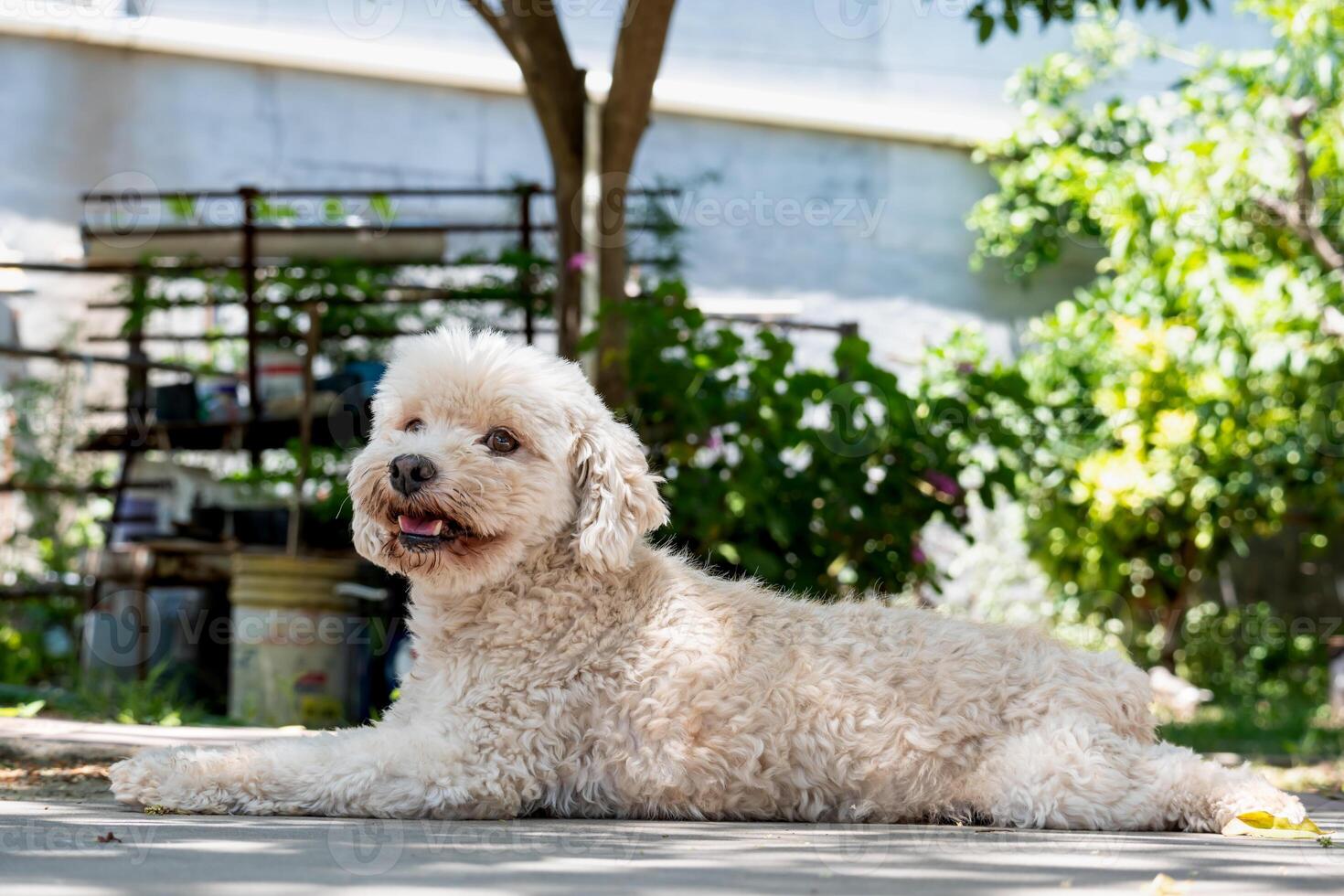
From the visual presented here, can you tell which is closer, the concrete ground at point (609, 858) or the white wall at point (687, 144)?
the concrete ground at point (609, 858)

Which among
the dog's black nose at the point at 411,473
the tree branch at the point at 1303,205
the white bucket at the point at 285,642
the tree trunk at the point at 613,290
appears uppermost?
the tree branch at the point at 1303,205

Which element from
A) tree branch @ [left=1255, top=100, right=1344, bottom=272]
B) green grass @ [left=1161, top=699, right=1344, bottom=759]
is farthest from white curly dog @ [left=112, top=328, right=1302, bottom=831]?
tree branch @ [left=1255, top=100, right=1344, bottom=272]

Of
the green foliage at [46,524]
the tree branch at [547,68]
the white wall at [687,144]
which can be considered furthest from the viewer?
the white wall at [687,144]

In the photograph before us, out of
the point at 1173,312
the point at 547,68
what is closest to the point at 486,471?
the point at 547,68

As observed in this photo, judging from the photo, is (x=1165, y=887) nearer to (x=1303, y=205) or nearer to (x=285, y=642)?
(x=285, y=642)

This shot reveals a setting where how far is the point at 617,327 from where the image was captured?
6324 mm

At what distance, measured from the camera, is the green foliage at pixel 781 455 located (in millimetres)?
6453

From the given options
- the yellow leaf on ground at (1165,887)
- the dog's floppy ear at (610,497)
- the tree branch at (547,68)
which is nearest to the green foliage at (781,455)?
the tree branch at (547,68)

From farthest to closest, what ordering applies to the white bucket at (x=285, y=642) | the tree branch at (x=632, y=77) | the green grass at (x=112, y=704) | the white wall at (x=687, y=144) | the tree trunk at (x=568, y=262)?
the white wall at (x=687, y=144) < the tree trunk at (x=568, y=262) < the white bucket at (x=285, y=642) < the green grass at (x=112, y=704) < the tree branch at (x=632, y=77)

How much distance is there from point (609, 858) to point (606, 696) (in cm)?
79

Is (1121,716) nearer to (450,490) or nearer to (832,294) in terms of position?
(450,490)

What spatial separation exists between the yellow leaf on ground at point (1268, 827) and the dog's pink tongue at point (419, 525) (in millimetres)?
1890

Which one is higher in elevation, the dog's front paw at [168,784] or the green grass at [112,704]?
the dog's front paw at [168,784]

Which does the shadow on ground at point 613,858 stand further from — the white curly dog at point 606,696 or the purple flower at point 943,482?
the purple flower at point 943,482
